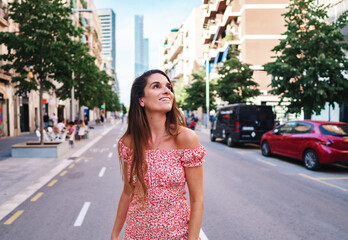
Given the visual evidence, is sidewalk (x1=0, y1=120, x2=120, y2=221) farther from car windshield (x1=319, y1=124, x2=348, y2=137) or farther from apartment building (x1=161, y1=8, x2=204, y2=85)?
apartment building (x1=161, y1=8, x2=204, y2=85)

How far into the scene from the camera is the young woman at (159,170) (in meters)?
1.79

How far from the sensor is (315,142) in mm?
9352

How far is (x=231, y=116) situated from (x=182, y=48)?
59396mm

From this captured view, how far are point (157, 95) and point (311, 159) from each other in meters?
9.04

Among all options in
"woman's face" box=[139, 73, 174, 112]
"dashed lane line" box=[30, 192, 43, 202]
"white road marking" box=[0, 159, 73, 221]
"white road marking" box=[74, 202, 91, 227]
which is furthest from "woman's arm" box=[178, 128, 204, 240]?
"dashed lane line" box=[30, 192, 43, 202]

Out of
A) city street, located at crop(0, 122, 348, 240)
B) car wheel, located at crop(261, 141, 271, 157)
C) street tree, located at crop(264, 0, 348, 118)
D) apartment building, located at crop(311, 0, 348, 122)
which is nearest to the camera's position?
city street, located at crop(0, 122, 348, 240)

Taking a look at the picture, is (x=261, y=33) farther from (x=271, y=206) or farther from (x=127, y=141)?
(x=127, y=141)

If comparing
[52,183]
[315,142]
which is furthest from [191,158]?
[315,142]

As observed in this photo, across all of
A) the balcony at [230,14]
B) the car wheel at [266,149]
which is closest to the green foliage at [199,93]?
the balcony at [230,14]

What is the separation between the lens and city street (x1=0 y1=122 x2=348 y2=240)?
173 inches

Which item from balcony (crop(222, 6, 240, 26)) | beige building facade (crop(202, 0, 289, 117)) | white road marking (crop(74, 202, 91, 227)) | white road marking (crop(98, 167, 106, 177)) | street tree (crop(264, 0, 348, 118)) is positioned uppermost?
balcony (crop(222, 6, 240, 26))

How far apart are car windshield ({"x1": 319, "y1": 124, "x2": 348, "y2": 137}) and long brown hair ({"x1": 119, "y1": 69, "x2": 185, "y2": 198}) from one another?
28.6ft

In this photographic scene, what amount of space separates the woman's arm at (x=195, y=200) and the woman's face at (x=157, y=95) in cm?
43

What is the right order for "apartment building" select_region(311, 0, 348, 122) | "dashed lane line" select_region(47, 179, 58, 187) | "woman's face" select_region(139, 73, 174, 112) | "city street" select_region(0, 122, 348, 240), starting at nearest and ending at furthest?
"woman's face" select_region(139, 73, 174, 112)
"city street" select_region(0, 122, 348, 240)
"dashed lane line" select_region(47, 179, 58, 187)
"apartment building" select_region(311, 0, 348, 122)
